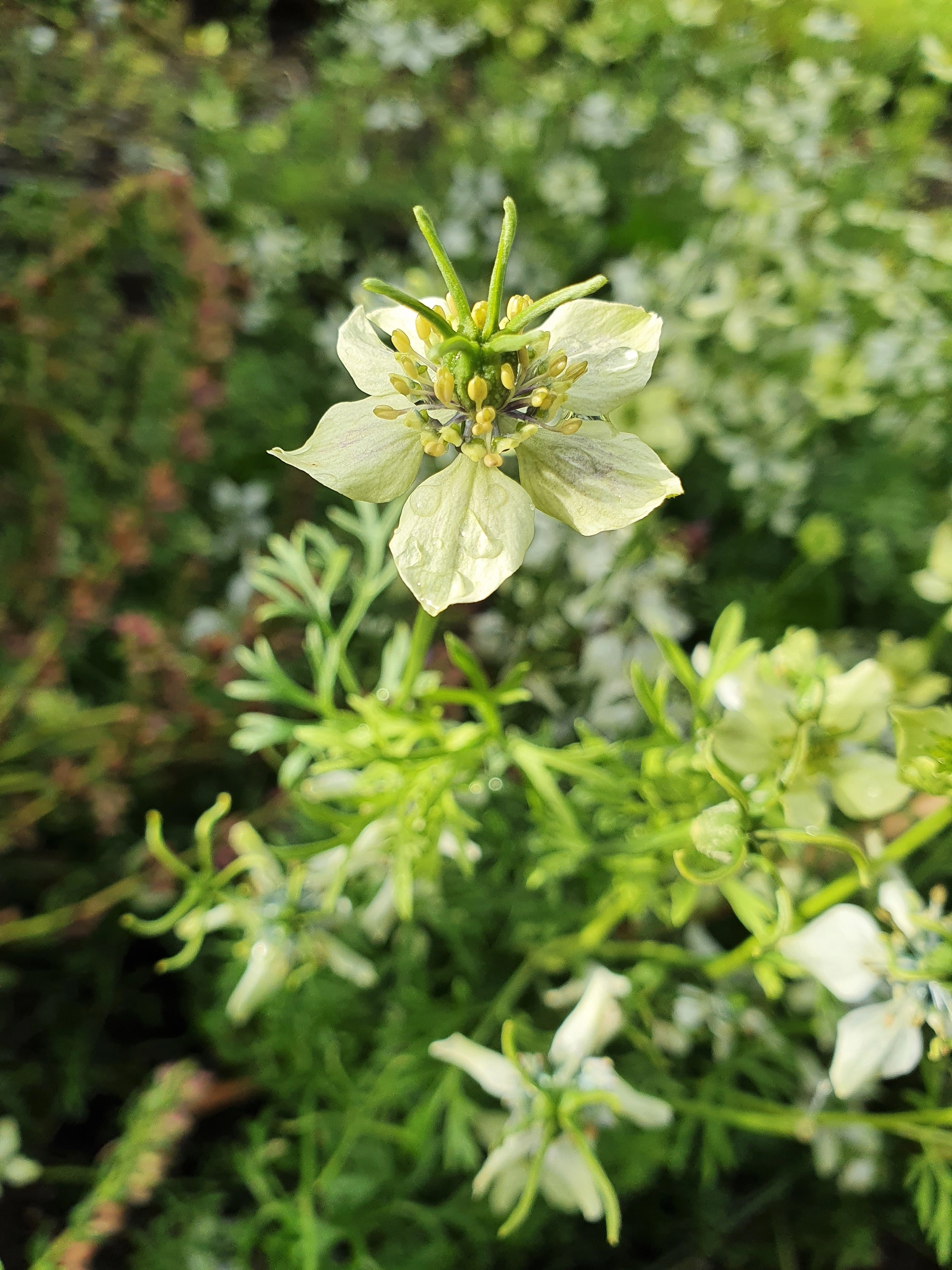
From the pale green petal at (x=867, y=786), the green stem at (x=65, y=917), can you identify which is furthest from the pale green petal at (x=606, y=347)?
the green stem at (x=65, y=917)

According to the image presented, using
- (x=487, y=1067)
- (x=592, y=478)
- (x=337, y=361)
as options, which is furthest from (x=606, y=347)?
(x=337, y=361)

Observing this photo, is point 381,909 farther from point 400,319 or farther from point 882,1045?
point 400,319

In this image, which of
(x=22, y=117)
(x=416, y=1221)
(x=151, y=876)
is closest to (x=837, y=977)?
(x=416, y=1221)

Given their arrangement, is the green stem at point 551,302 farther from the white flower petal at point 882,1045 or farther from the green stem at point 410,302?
the white flower petal at point 882,1045

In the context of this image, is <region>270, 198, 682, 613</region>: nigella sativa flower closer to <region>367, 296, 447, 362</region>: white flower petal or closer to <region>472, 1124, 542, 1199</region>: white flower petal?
<region>367, 296, 447, 362</region>: white flower petal

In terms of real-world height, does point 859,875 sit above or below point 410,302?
below

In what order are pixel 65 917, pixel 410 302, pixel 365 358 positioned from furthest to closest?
pixel 65 917 < pixel 365 358 < pixel 410 302
